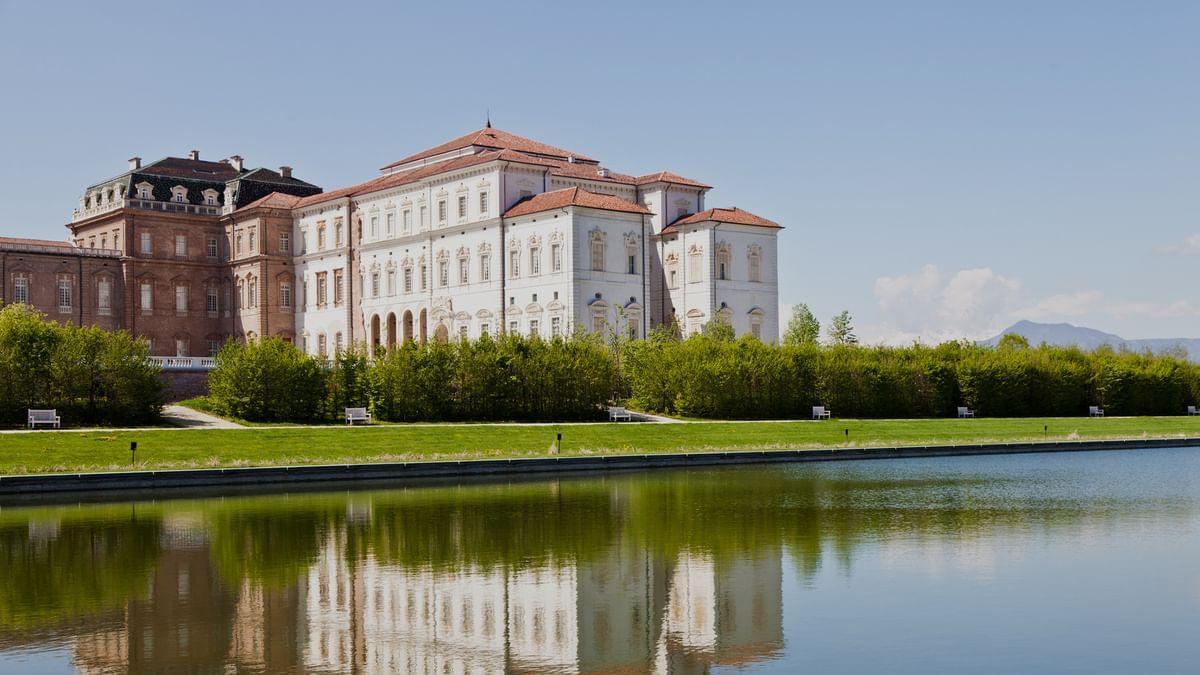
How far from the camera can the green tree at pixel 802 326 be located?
274 ft

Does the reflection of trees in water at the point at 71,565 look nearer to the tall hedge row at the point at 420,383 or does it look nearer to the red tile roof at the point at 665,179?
the tall hedge row at the point at 420,383

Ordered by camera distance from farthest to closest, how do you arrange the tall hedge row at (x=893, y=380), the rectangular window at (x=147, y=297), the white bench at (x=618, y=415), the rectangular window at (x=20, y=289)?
the rectangular window at (x=147, y=297)
the rectangular window at (x=20, y=289)
the tall hedge row at (x=893, y=380)
the white bench at (x=618, y=415)

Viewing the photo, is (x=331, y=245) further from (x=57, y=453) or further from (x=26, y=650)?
(x=26, y=650)

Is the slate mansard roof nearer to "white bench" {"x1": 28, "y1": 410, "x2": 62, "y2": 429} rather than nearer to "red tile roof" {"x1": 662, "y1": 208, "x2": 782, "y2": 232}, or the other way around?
"red tile roof" {"x1": 662, "y1": 208, "x2": 782, "y2": 232}

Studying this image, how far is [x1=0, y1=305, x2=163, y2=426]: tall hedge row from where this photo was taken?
45906 millimetres

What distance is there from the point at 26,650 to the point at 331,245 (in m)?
78.8

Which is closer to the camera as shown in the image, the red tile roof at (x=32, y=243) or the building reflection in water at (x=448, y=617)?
the building reflection in water at (x=448, y=617)

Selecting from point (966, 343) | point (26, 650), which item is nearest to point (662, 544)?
point (26, 650)

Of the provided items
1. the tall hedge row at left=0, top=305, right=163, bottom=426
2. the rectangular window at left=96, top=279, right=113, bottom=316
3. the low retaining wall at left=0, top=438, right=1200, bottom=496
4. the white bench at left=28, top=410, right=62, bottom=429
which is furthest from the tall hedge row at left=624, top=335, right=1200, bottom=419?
the rectangular window at left=96, top=279, right=113, bottom=316

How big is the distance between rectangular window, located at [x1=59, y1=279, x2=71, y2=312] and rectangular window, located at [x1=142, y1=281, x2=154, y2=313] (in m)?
5.01

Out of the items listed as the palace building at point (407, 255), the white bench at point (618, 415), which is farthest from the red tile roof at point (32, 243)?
the white bench at point (618, 415)

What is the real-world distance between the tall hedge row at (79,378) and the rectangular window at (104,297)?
153ft

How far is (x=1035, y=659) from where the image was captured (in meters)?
12.5

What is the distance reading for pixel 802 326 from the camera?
283 feet
